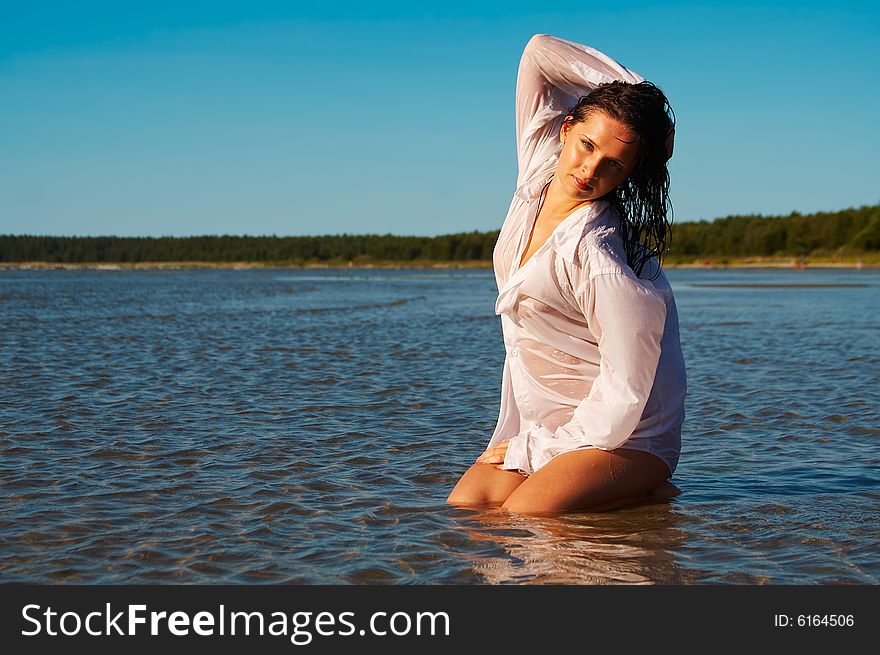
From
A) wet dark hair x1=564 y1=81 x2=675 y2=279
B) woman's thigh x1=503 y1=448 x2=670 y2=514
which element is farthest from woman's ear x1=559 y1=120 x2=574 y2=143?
woman's thigh x1=503 y1=448 x2=670 y2=514

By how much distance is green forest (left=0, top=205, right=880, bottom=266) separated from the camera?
343ft

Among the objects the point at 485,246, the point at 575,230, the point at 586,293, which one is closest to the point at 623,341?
the point at 586,293

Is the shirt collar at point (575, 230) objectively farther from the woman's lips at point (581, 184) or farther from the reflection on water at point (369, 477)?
the reflection on water at point (369, 477)

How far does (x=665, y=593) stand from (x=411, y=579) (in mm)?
1105

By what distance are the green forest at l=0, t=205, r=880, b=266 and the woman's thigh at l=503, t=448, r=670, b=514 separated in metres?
98.8

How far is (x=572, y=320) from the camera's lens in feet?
14.7

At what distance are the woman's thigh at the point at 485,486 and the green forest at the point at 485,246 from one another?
98.5 m

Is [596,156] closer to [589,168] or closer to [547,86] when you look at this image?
[589,168]

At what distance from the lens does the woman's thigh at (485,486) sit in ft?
16.6

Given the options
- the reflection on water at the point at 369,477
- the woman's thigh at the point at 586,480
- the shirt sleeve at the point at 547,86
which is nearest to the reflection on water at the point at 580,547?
the reflection on water at the point at 369,477

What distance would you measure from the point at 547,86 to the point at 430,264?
158987mm

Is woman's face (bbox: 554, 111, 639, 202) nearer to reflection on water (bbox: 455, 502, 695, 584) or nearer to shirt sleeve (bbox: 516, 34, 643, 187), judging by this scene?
shirt sleeve (bbox: 516, 34, 643, 187)

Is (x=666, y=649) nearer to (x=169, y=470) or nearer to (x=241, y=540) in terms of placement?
(x=241, y=540)

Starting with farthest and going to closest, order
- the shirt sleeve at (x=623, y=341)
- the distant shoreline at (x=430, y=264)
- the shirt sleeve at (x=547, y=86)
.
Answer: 1. the distant shoreline at (x=430, y=264)
2. the shirt sleeve at (x=547, y=86)
3. the shirt sleeve at (x=623, y=341)
